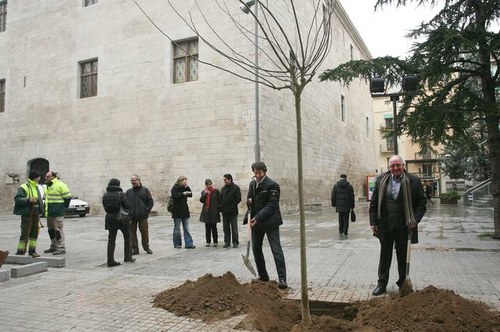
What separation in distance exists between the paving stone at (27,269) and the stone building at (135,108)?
10.7m

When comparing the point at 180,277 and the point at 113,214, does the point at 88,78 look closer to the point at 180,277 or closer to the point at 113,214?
the point at 113,214

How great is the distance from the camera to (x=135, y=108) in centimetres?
2009

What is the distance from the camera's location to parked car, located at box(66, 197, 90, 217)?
19.6 m

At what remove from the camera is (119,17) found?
21.0 metres

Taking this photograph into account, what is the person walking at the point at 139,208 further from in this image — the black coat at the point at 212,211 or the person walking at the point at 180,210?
the black coat at the point at 212,211

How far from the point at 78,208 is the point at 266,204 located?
16493mm

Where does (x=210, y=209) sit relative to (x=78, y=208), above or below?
above

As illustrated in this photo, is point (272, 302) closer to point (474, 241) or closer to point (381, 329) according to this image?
point (381, 329)

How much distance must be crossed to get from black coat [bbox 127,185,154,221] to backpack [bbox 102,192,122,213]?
0.97 metres

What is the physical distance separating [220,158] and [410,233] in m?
13.0

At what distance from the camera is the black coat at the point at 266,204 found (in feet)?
18.8

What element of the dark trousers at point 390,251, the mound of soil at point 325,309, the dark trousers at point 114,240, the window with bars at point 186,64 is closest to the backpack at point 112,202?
the dark trousers at point 114,240

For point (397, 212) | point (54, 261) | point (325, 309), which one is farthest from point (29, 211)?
point (397, 212)

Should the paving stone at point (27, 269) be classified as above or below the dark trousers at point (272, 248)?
below
